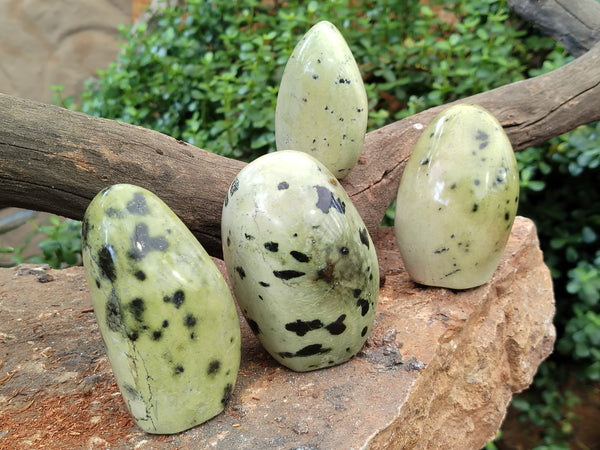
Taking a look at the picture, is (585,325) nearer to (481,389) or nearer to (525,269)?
(525,269)

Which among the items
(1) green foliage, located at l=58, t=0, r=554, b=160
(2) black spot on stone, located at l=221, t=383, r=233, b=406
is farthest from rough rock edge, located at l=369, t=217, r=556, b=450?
(1) green foliage, located at l=58, t=0, r=554, b=160

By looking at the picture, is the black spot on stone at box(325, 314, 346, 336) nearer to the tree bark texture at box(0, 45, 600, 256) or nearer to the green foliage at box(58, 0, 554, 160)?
the tree bark texture at box(0, 45, 600, 256)

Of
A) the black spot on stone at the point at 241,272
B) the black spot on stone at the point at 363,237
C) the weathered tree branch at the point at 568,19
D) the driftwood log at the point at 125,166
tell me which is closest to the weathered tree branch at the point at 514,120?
the driftwood log at the point at 125,166

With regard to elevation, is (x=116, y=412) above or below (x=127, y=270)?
below

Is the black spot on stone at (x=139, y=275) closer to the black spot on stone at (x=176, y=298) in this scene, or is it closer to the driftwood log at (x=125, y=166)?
the black spot on stone at (x=176, y=298)

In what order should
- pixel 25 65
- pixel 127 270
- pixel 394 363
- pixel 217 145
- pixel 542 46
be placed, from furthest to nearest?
pixel 25 65
pixel 542 46
pixel 217 145
pixel 394 363
pixel 127 270

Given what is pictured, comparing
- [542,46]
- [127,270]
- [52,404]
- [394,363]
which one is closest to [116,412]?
[52,404]

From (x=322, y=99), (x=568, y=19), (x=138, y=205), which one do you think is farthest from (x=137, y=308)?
(x=568, y=19)
